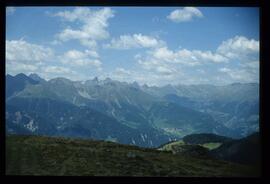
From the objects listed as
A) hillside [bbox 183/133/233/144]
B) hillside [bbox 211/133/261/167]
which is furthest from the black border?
hillside [bbox 183/133/233/144]

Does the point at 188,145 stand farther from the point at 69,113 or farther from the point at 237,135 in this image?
the point at 69,113

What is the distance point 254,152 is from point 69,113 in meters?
3.46

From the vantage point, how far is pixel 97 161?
5.04 meters

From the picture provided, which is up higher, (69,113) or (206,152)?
(69,113)

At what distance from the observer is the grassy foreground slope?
465 centimetres

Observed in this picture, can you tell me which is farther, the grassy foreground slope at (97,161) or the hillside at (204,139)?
the hillside at (204,139)

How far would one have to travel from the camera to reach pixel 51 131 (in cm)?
579

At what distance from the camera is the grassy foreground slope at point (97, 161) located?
4.65m

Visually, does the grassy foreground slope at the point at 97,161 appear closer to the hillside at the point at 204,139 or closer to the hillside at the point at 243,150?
the hillside at the point at 243,150

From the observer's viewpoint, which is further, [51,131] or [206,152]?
[51,131]

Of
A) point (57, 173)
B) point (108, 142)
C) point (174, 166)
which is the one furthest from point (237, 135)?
point (57, 173)

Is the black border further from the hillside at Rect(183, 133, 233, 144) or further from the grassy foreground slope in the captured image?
the hillside at Rect(183, 133, 233, 144)

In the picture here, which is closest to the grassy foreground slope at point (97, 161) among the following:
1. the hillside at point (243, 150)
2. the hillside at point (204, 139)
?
the hillside at point (243, 150)
